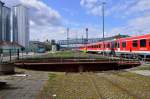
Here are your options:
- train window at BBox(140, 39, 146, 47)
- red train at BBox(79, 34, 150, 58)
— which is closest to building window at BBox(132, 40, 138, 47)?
red train at BBox(79, 34, 150, 58)

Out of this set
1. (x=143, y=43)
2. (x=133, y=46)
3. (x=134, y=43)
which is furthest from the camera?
(x=133, y=46)

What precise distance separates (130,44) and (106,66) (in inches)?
260

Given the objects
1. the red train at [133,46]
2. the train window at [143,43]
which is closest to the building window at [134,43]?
the red train at [133,46]

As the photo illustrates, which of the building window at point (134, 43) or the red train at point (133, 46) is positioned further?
the building window at point (134, 43)

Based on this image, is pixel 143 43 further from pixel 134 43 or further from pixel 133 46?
pixel 133 46

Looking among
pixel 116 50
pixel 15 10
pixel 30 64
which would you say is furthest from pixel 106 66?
pixel 15 10

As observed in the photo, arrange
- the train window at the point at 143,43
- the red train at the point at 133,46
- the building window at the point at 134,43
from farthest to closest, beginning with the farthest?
the building window at the point at 134,43, the train window at the point at 143,43, the red train at the point at 133,46

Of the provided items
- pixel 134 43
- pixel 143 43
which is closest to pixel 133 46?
pixel 134 43

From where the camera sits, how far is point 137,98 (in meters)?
10.4

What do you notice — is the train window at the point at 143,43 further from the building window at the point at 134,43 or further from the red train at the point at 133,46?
the building window at the point at 134,43

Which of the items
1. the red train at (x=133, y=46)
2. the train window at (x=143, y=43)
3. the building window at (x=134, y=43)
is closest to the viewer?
the red train at (x=133, y=46)

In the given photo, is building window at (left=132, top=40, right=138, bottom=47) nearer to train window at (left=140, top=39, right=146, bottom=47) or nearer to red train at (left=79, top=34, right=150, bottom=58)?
red train at (left=79, top=34, right=150, bottom=58)

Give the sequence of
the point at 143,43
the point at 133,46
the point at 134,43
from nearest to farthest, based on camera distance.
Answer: the point at 143,43 < the point at 134,43 < the point at 133,46

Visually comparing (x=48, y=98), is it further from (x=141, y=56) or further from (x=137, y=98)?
(x=141, y=56)
